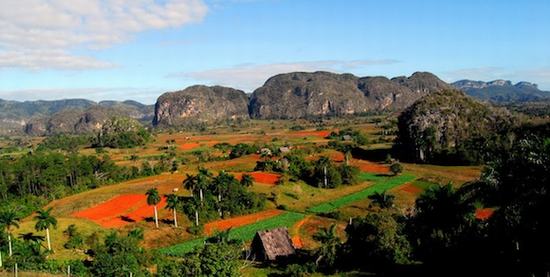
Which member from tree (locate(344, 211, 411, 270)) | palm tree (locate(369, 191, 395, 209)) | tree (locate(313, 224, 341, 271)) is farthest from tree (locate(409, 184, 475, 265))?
palm tree (locate(369, 191, 395, 209))

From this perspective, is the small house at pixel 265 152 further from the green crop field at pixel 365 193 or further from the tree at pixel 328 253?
the tree at pixel 328 253

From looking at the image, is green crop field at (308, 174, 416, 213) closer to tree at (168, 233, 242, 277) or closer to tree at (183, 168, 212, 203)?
tree at (183, 168, 212, 203)

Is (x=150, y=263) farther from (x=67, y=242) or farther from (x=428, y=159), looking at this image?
(x=428, y=159)

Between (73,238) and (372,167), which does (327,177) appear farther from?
(73,238)

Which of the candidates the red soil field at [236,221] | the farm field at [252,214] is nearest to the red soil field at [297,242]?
the farm field at [252,214]

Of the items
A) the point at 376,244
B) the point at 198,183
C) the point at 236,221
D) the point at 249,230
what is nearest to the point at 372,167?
the point at 236,221

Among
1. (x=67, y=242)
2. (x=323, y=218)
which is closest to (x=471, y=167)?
(x=323, y=218)
